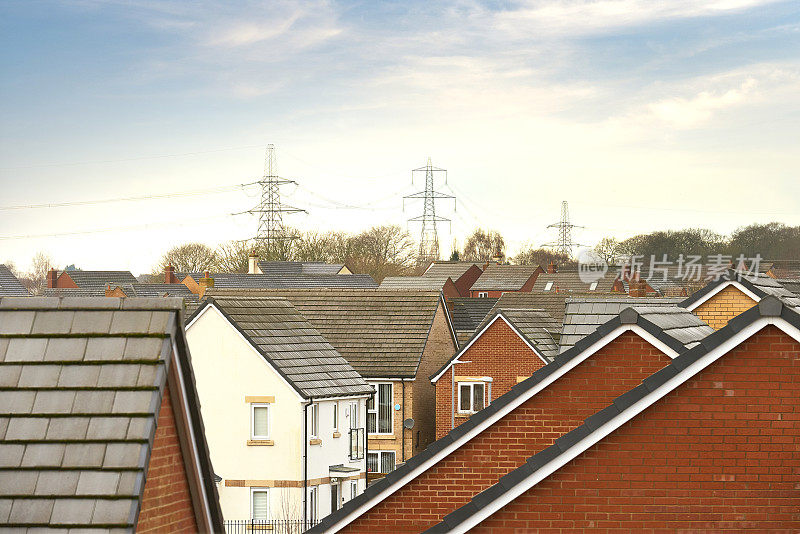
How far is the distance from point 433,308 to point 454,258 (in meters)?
105

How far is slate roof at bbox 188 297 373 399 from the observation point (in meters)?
32.4

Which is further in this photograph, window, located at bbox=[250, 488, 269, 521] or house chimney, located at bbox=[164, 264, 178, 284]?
house chimney, located at bbox=[164, 264, 178, 284]

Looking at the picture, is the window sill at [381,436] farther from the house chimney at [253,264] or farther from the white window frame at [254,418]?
the house chimney at [253,264]

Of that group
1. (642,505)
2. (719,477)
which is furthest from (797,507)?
(642,505)

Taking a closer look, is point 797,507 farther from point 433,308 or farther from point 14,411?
point 433,308

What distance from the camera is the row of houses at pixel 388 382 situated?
12266 millimetres

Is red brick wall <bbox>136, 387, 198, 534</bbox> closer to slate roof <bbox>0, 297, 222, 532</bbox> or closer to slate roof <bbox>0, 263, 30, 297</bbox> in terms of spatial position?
slate roof <bbox>0, 297, 222, 532</bbox>

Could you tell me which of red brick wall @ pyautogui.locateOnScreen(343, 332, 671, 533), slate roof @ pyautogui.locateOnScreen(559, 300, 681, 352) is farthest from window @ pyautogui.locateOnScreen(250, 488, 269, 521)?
red brick wall @ pyautogui.locateOnScreen(343, 332, 671, 533)

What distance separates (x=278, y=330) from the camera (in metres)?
34.4

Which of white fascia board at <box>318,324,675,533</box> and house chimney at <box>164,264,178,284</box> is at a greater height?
house chimney at <box>164,264,178,284</box>

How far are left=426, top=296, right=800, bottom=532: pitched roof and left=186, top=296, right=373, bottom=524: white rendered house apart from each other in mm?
22019

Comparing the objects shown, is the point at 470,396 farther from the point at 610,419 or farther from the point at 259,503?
the point at 610,419

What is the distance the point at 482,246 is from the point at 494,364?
116m

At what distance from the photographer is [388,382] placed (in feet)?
141
